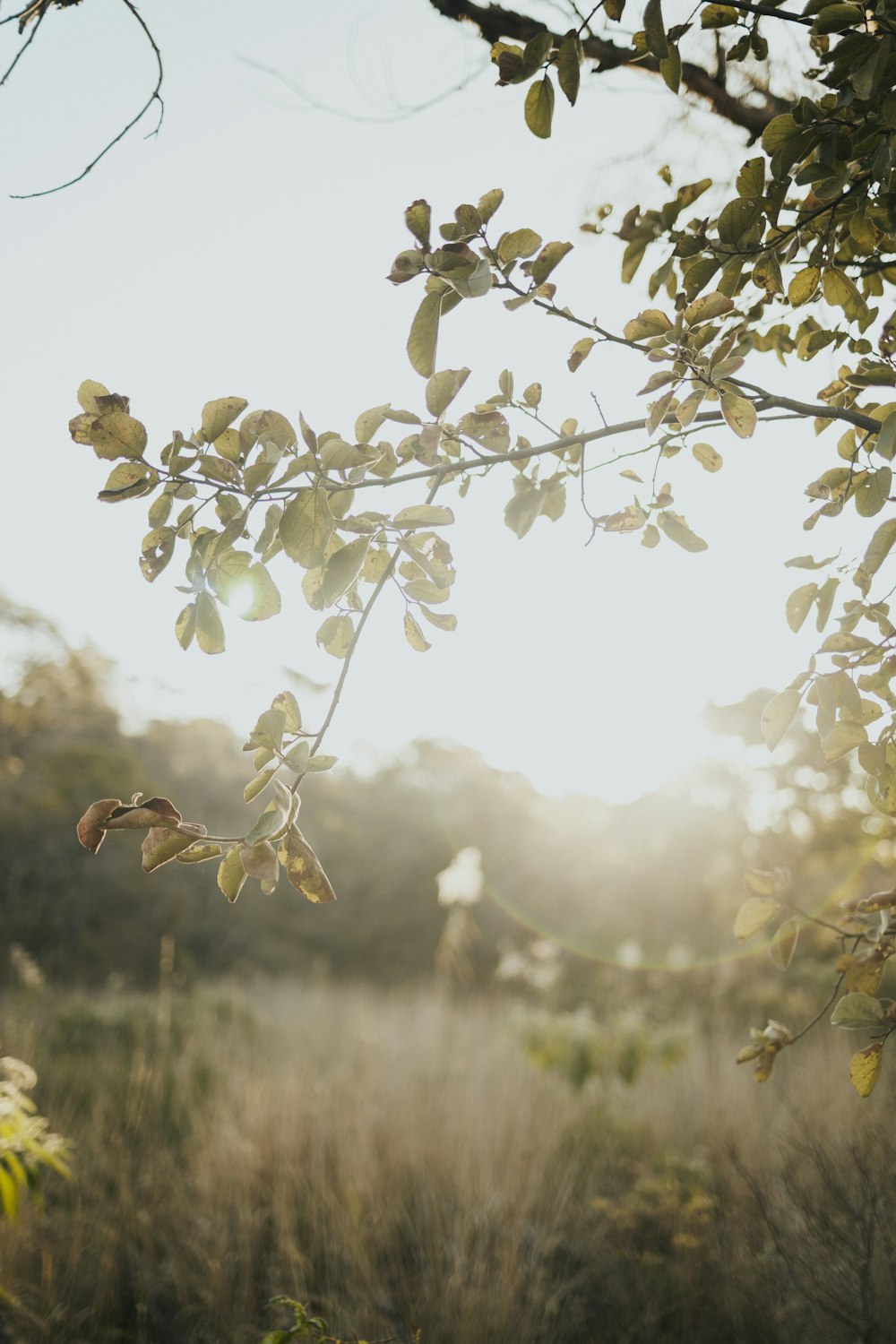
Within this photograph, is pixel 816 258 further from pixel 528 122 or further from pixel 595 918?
pixel 595 918

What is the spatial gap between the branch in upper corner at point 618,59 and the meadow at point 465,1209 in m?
2.17

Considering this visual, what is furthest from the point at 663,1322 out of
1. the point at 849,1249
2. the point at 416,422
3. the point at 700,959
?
the point at 700,959

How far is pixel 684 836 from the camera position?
39.7 feet

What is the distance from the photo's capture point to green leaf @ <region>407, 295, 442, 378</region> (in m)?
→ 0.69

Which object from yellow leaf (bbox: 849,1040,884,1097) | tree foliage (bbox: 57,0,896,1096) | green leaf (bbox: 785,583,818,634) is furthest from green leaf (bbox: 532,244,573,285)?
yellow leaf (bbox: 849,1040,884,1097)

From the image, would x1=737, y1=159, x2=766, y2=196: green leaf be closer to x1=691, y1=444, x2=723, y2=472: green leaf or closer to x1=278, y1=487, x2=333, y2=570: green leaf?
x1=691, y1=444, x2=723, y2=472: green leaf

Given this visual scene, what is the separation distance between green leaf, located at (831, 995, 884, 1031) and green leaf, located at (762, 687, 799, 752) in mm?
321

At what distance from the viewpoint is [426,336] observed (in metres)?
0.70

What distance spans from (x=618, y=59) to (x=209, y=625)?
42.0 inches

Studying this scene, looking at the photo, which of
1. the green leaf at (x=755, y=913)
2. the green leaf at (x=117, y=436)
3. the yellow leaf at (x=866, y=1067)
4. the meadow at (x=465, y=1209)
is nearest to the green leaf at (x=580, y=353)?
the green leaf at (x=117, y=436)

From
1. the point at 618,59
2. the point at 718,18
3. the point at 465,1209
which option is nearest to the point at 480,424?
the point at 718,18

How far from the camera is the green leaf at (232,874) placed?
695 millimetres

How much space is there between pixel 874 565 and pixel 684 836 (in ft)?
39.8

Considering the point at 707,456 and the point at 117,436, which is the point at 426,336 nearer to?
the point at 117,436
